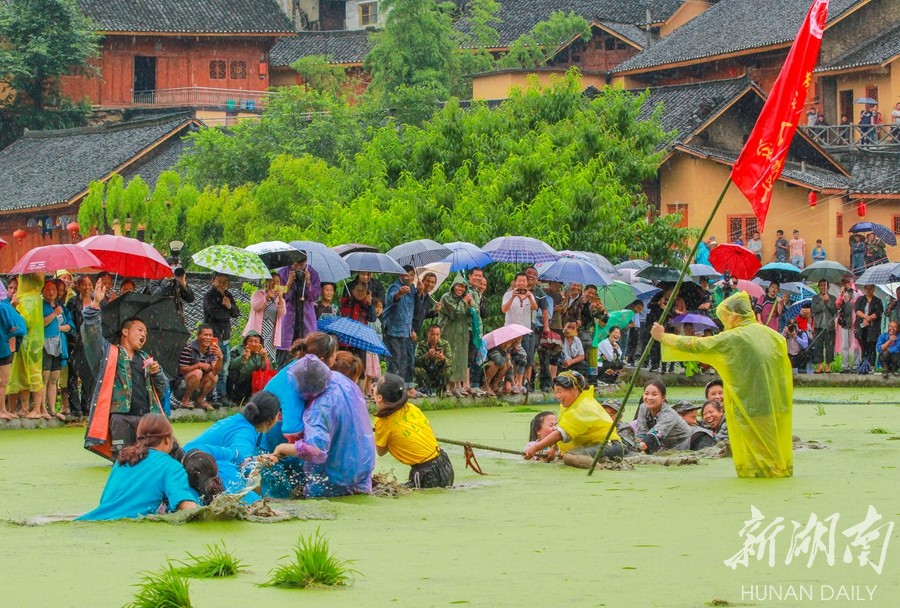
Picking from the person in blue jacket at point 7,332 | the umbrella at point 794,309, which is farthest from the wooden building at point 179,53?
the person in blue jacket at point 7,332

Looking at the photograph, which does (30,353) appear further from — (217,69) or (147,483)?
(217,69)

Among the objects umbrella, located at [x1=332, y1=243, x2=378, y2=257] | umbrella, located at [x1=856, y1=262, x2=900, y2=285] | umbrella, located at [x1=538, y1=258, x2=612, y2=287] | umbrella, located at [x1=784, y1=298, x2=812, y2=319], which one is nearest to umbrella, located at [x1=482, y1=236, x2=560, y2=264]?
umbrella, located at [x1=538, y1=258, x2=612, y2=287]

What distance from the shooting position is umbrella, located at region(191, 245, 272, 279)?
1833cm

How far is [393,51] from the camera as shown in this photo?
58.4 m

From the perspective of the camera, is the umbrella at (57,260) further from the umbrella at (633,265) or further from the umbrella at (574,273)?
the umbrella at (633,265)

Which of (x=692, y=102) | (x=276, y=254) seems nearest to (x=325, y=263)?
(x=276, y=254)

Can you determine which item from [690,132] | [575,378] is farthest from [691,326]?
[690,132]

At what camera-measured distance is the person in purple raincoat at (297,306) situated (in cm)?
1955

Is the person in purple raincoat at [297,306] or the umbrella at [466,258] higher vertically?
the umbrella at [466,258]

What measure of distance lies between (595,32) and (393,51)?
10076 mm

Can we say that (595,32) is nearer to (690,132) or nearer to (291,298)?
(690,132)

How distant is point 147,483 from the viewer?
10656mm

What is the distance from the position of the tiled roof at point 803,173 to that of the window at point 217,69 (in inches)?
1106

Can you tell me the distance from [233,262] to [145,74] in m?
51.1
